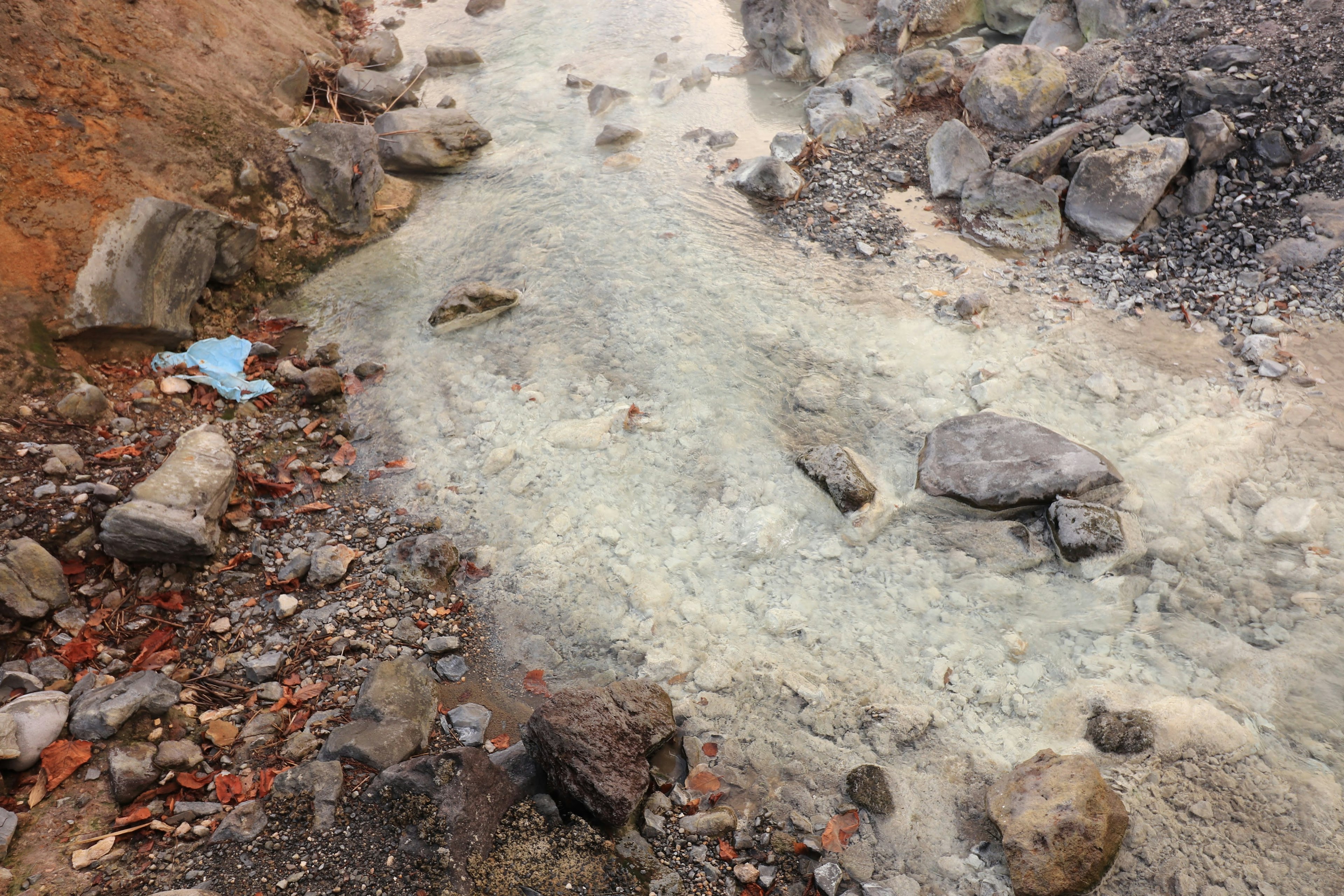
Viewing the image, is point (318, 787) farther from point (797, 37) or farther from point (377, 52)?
point (377, 52)

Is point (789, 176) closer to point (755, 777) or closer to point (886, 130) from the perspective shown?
point (886, 130)

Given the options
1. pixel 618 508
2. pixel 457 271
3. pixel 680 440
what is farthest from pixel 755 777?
pixel 457 271

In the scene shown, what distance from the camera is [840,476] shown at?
340 centimetres

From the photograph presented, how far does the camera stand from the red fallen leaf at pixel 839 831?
2.40 m

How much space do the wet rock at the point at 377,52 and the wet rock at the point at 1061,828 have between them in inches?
316

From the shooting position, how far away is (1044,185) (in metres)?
4.96

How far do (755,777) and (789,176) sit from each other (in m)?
4.34

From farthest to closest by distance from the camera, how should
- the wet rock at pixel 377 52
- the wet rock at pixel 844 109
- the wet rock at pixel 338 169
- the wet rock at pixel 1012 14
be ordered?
the wet rock at pixel 377 52
the wet rock at pixel 1012 14
the wet rock at pixel 844 109
the wet rock at pixel 338 169

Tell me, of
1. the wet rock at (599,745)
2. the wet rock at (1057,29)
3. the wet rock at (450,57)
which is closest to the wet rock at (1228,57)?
the wet rock at (1057,29)

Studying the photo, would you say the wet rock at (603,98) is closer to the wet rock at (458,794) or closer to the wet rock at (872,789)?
the wet rock at (458,794)

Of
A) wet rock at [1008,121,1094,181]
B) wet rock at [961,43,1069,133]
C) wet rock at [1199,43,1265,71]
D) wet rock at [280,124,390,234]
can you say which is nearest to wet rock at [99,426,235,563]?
wet rock at [280,124,390,234]

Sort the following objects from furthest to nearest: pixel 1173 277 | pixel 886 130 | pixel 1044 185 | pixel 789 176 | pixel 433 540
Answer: pixel 886 130 → pixel 789 176 → pixel 1044 185 → pixel 1173 277 → pixel 433 540

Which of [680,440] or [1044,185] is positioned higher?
[1044,185]

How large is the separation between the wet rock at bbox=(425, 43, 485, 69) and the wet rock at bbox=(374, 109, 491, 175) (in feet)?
5.20
